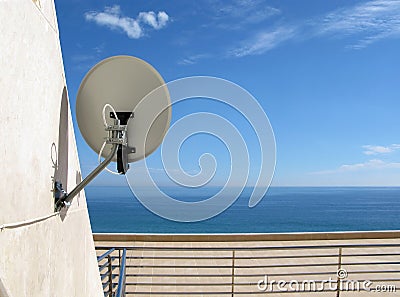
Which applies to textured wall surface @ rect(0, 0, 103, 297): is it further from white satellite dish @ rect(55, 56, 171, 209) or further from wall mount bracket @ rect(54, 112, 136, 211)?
white satellite dish @ rect(55, 56, 171, 209)

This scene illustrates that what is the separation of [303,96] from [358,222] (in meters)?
29.5

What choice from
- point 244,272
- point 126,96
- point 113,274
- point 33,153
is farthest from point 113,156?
point 244,272

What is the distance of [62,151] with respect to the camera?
4.89 ft

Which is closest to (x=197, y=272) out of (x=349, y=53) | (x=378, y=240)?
(x=378, y=240)

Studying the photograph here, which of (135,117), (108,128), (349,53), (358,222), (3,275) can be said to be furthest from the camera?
(358,222)

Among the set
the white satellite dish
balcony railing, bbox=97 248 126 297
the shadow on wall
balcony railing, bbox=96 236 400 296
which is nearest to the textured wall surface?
the shadow on wall

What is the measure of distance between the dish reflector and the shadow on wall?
0.61 ft

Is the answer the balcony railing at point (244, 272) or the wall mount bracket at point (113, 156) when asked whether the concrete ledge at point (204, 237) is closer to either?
the balcony railing at point (244, 272)

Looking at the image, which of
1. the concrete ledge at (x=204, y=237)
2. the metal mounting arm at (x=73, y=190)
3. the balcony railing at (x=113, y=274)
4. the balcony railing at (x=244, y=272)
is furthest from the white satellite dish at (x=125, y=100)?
the concrete ledge at (x=204, y=237)

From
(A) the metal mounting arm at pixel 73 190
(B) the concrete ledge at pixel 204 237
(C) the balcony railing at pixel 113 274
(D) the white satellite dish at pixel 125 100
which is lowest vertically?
(C) the balcony railing at pixel 113 274

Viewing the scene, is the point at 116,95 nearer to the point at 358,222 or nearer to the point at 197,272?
the point at 197,272

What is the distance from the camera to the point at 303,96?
58469mm

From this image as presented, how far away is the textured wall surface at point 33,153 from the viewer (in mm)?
931

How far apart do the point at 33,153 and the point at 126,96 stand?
2.22 ft
